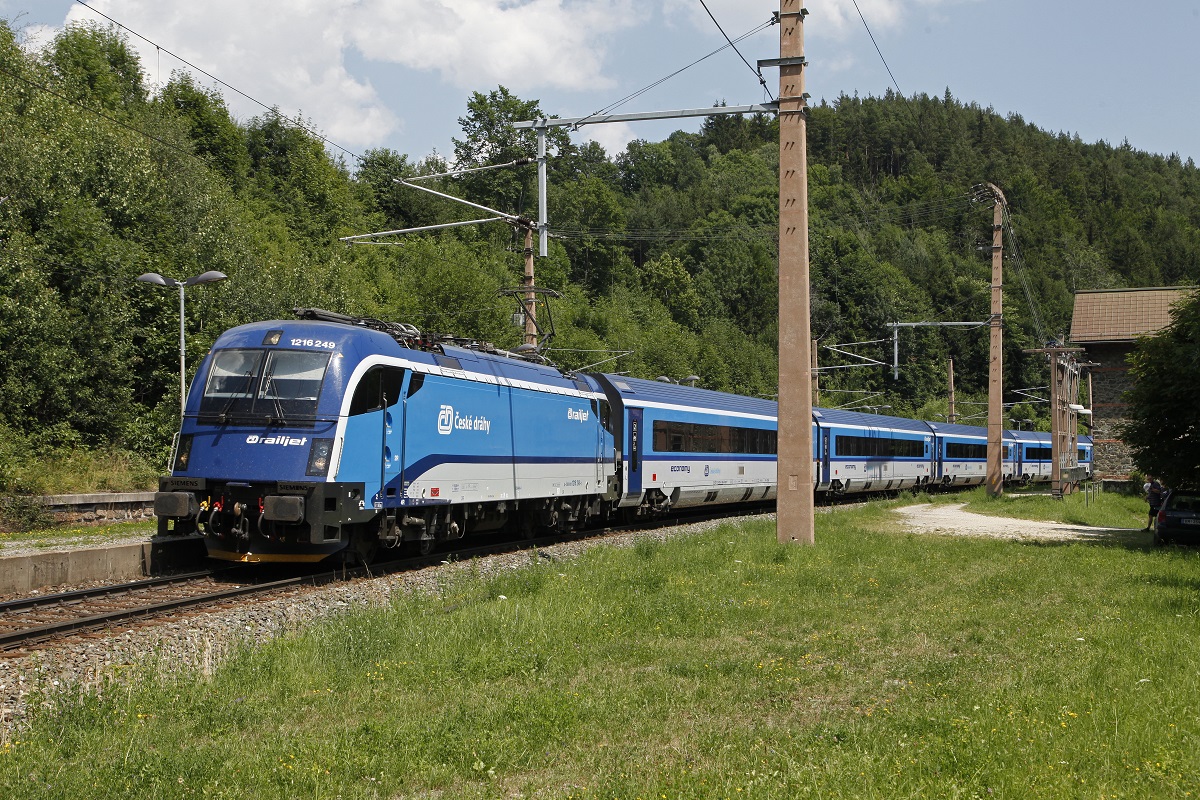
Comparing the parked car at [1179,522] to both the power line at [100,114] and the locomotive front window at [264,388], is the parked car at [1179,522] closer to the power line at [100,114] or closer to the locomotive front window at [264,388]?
the locomotive front window at [264,388]

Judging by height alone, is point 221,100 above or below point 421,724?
above

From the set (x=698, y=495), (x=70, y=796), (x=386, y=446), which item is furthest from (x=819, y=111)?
(x=70, y=796)

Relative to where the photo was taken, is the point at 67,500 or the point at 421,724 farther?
the point at 67,500

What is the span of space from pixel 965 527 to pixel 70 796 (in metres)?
22.8

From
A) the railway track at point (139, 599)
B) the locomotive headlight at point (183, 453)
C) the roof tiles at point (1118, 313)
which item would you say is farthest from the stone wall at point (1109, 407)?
the locomotive headlight at point (183, 453)

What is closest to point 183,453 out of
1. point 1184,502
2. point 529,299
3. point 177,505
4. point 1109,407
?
point 177,505

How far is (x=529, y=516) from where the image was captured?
2077cm

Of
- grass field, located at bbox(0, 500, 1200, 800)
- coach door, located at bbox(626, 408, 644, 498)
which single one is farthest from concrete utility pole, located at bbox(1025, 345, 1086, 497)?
grass field, located at bbox(0, 500, 1200, 800)

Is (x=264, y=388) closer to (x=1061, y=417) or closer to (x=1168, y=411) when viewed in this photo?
(x=1168, y=411)

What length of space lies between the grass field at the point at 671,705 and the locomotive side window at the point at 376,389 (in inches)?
121

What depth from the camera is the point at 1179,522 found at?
2162 centimetres

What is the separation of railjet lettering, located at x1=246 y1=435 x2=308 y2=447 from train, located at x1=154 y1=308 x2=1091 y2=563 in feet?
0.05

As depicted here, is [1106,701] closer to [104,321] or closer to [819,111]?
[104,321]

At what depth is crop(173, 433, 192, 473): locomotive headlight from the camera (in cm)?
1420
